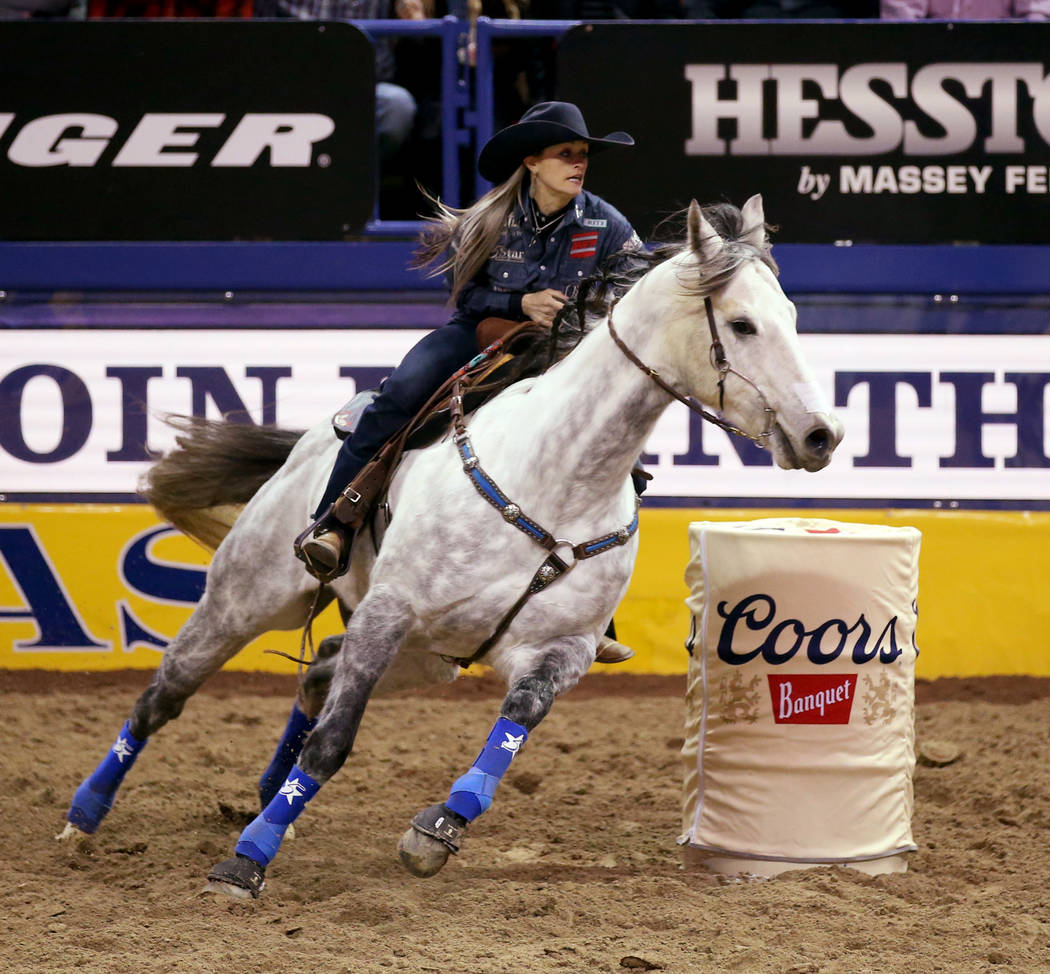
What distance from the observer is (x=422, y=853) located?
3701 mm

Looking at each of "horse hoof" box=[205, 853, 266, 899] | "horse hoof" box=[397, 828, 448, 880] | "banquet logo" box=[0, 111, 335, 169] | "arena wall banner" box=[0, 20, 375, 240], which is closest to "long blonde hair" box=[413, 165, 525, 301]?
"horse hoof" box=[397, 828, 448, 880]

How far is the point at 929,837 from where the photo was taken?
192 inches

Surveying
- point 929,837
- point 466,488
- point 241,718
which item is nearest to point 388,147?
point 241,718

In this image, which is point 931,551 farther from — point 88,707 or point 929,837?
point 88,707

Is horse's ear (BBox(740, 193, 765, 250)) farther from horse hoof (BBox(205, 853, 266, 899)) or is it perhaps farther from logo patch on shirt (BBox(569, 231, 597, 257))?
horse hoof (BBox(205, 853, 266, 899))

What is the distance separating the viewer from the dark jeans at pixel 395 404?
446cm

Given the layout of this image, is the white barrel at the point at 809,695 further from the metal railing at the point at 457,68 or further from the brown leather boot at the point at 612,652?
the metal railing at the point at 457,68

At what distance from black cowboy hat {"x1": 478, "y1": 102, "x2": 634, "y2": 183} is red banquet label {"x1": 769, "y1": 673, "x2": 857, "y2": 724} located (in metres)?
1.75

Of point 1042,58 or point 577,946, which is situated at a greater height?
point 1042,58

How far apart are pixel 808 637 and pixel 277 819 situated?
1706mm

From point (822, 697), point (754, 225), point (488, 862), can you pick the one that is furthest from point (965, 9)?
point (488, 862)

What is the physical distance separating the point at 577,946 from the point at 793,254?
4311mm

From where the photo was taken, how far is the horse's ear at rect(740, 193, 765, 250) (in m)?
3.77

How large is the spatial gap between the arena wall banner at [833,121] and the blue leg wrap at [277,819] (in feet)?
12.9
